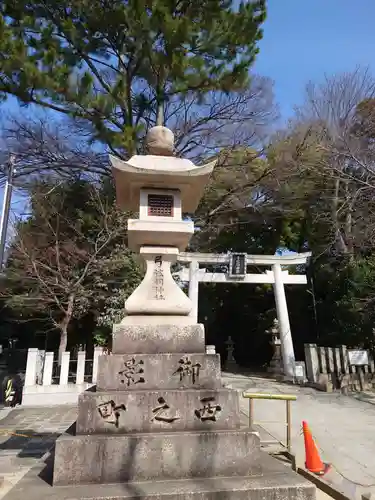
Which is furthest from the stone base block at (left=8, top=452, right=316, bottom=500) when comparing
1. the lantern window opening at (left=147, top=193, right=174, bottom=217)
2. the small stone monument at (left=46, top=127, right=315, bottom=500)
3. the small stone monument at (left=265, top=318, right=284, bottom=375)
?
the small stone monument at (left=265, top=318, right=284, bottom=375)

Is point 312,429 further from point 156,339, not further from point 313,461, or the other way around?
point 156,339

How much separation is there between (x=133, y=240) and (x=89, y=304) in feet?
27.7

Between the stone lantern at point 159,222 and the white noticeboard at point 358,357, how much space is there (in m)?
9.26

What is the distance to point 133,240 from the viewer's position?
4.11 metres

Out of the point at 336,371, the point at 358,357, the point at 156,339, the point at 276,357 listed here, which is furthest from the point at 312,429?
the point at 276,357

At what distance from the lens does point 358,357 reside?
1129cm

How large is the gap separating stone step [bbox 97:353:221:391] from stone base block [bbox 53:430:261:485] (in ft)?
1.47

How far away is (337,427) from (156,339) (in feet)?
15.5

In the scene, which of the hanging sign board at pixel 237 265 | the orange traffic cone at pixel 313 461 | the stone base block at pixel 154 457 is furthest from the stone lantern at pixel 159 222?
the hanging sign board at pixel 237 265

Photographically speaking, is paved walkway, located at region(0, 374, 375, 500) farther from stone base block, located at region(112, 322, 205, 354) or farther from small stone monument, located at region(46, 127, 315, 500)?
stone base block, located at region(112, 322, 205, 354)

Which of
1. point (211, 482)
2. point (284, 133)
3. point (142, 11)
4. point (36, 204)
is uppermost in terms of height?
point (142, 11)

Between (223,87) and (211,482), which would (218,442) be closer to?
(211,482)

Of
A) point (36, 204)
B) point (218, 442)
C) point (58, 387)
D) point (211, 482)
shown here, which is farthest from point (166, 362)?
point (36, 204)

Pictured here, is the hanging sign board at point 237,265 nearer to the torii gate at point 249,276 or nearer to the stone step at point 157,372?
the torii gate at point 249,276
